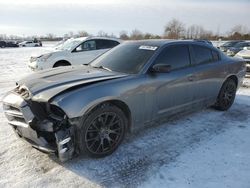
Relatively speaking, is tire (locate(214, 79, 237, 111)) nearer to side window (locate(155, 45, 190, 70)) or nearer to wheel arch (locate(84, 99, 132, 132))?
side window (locate(155, 45, 190, 70))

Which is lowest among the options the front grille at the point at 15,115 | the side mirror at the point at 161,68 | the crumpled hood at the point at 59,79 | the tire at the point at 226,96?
the tire at the point at 226,96

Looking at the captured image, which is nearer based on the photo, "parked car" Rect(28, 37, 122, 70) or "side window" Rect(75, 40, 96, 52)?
"parked car" Rect(28, 37, 122, 70)

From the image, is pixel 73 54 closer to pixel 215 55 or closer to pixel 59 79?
pixel 215 55

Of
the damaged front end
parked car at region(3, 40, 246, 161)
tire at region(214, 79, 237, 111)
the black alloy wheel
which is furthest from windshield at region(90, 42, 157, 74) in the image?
tire at region(214, 79, 237, 111)

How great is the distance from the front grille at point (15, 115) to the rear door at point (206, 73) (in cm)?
303

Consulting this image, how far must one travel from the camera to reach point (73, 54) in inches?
378

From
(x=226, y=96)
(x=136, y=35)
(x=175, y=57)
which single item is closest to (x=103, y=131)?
(x=175, y=57)

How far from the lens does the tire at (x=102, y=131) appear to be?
11.1ft

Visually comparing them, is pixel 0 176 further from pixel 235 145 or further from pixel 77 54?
pixel 77 54

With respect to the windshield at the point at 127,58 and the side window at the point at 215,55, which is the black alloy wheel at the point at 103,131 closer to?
the windshield at the point at 127,58

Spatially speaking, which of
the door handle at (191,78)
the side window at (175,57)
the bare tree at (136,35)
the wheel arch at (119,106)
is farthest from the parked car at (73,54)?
the bare tree at (136,35)

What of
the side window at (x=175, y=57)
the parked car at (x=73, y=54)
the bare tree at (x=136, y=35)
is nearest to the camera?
the side window at (x=175, y=57)

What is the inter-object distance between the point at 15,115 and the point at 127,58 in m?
1.99

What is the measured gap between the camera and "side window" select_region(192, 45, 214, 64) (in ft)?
16.4
